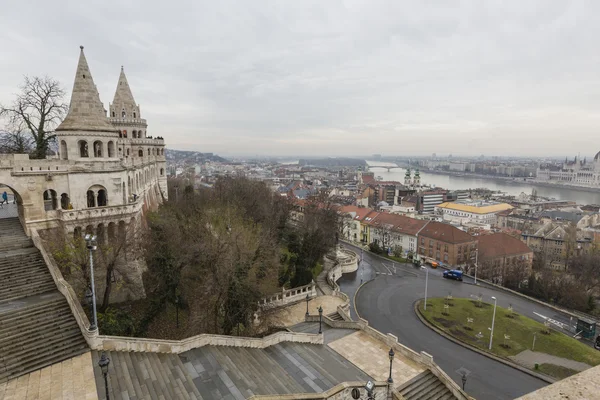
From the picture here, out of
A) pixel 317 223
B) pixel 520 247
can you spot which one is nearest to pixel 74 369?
pixel 317 223

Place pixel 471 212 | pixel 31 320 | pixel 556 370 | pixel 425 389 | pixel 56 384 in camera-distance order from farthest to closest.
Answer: pixel 471 212 < pixel 556 370 < pixel 425 389 < pixel 31 320 < pixel 56 384

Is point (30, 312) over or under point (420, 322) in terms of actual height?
over

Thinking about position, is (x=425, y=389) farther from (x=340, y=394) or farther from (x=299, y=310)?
(x=299, y=310)

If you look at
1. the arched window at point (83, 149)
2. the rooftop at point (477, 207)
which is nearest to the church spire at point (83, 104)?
the arched window at point (83, 149)

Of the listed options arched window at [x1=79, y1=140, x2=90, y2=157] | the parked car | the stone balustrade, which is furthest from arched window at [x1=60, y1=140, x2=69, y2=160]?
the parked car

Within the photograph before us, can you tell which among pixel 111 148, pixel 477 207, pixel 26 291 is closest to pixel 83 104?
pixel 111 148

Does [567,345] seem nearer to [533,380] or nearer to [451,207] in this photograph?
[533,380]
